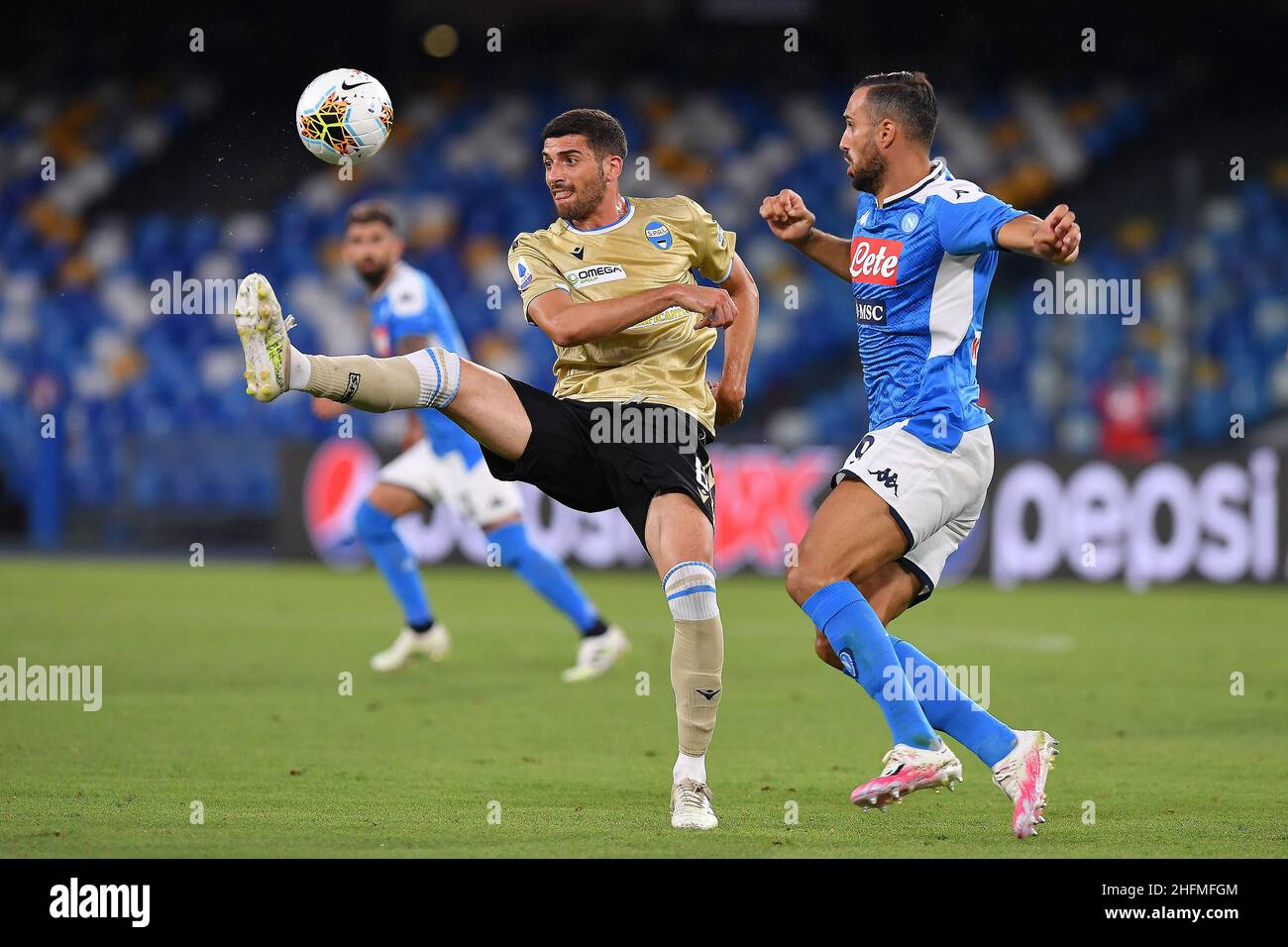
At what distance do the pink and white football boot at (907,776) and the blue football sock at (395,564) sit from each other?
15.8 ft

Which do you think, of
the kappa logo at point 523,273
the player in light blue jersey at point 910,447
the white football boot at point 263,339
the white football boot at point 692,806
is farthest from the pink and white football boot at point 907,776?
the white football boot at point 263,339

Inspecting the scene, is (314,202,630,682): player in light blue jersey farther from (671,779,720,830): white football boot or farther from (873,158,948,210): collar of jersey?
(873,158,948,210): collar of jersey

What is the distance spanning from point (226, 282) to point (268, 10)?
6.06 meters

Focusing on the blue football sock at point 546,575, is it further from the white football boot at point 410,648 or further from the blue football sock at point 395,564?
the white football boot at point 410,648

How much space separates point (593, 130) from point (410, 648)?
4.40 m

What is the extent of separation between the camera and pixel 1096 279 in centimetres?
1852

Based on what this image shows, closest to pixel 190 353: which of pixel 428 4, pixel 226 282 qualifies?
pixel 226 282

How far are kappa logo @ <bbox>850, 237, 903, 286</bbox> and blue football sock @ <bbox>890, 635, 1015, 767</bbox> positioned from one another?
44.3 inches

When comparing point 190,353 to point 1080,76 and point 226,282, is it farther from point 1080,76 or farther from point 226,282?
point 1080,76

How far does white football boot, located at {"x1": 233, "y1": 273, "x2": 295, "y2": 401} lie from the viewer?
494 cm

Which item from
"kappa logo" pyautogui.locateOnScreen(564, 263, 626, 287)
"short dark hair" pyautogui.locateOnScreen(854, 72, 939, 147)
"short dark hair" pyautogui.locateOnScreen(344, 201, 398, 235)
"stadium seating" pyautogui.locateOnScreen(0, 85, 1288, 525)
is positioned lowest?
"kappa logo" pyautogui.locateOnScreen(564, 263, 626, 287)

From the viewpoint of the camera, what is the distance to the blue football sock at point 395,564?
927cm

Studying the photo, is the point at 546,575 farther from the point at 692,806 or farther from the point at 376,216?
the point at 692,806

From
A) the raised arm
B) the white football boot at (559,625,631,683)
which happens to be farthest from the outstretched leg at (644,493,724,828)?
the white football boot at (559,625,631,683)
